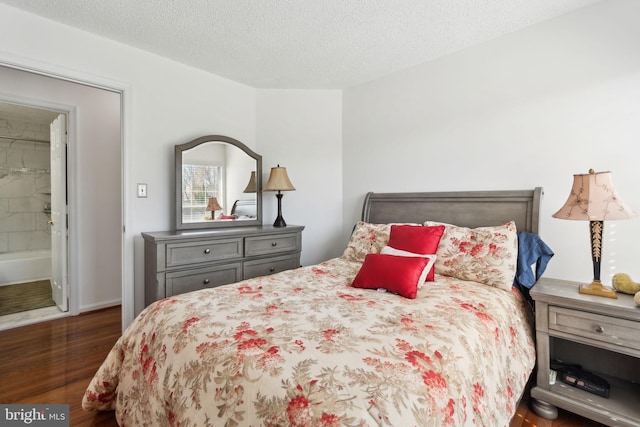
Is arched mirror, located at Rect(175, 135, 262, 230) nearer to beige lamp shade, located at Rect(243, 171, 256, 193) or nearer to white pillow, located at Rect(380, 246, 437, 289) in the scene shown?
beige lamp shade, located at Rect(243, 171, 256, 193)

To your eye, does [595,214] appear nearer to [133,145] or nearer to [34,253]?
[133,145]

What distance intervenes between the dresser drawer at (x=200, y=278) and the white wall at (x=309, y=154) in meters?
1.00

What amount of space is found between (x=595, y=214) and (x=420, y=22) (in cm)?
159

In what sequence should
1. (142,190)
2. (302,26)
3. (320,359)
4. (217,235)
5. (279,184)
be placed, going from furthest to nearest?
(279,184) → (142,190) → (217,235) → (302,26) → (320,359)

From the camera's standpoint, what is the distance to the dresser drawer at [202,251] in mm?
2375

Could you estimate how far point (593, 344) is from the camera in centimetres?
156

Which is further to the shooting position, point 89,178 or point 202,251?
point 89,178

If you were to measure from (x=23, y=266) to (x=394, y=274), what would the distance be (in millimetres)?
5244

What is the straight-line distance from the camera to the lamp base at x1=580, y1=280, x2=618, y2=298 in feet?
5.25

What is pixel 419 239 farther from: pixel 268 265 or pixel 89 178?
pixel 89 178

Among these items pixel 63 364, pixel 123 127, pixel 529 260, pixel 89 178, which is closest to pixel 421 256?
pixel 529 260

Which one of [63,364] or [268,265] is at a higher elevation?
[268,265]

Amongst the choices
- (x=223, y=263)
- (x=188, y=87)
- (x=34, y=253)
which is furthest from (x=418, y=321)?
(x=34, y=253)

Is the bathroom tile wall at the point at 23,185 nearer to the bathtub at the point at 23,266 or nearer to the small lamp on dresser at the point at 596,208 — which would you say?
the bathtub at the point at 23,266
